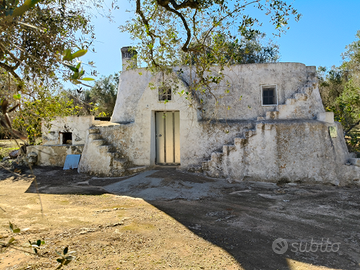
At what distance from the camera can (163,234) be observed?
443 centimetres

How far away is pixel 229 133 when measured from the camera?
951cm

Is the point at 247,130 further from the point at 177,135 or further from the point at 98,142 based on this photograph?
the point at 98,142

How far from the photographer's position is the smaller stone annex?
858cm

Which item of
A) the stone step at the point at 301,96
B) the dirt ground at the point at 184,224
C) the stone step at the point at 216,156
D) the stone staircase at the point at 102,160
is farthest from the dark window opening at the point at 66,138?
the stone step at the point at 301,96

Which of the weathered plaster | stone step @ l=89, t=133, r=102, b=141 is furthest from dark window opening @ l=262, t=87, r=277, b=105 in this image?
stone step @ l=89, t=133, r=102, b=141

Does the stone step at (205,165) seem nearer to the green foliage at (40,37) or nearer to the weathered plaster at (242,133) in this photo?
the weathered plaster at (242,133)

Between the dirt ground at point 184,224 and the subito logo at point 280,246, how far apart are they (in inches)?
1.3

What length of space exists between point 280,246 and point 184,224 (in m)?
1.80

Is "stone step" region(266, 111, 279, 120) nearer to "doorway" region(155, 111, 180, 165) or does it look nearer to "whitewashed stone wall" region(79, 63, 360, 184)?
"whitewashed stone wall" region(79, 63, 360, 184)

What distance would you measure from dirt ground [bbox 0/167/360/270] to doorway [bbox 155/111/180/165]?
2007 mm

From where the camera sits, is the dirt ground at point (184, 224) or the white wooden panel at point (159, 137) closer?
the dirt ground at point (184, 224)

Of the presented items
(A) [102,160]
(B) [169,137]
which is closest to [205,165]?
(B) [169,137]

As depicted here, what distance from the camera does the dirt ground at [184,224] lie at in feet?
11.8

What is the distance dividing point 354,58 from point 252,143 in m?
11.8
